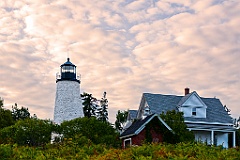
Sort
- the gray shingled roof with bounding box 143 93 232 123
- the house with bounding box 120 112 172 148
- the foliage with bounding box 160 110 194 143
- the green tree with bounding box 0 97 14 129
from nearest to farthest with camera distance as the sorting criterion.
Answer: the foliage with bounding box 160 110 194 143 < the house with bounding box 120 112 172 148 < the gray shingled roof with bounding box 143 93 232 123 < the green tree with bounding box 0 97 14 129

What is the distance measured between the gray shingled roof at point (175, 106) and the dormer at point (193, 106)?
1.62 ft

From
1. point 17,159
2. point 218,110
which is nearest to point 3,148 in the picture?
point 17,159

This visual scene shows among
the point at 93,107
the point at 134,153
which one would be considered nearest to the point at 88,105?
the point at 93,107

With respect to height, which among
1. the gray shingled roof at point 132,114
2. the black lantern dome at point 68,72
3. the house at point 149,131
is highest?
the black lantern dome at point 68,72

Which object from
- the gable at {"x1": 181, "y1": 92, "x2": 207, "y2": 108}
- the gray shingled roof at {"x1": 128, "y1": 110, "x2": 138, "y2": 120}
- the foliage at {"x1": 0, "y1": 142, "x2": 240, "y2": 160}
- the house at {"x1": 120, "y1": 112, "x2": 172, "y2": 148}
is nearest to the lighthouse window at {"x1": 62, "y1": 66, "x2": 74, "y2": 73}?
the gray shingled roof at {"x1": 128, "y1": 110, "x2": 138, "y2": 120}

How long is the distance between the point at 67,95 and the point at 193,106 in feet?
38.4

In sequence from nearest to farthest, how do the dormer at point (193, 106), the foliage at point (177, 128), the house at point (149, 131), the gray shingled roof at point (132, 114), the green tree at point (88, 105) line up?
the foliage at point (177, 128), the house at point (149, 131), the dormer at point (193, 106), the gray shingled roof at point (132, 114), the green tree at point (88, 105)

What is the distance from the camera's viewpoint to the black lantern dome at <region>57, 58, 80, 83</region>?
44.2 m

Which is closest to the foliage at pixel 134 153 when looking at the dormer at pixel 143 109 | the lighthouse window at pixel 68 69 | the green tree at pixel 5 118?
the dormer at pixel 143 109

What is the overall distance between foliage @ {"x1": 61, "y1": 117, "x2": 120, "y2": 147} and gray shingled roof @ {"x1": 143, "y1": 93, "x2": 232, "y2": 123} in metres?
10.9

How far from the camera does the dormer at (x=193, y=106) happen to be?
4231 centimetres

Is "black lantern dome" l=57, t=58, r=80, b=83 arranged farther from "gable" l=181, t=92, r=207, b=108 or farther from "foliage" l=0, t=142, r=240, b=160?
"foliage" l=0, t=142, r=240, b=160

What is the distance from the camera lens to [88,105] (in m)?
66.3

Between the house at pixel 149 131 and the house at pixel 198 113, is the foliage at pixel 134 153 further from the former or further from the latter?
the house at pixel 198 113
